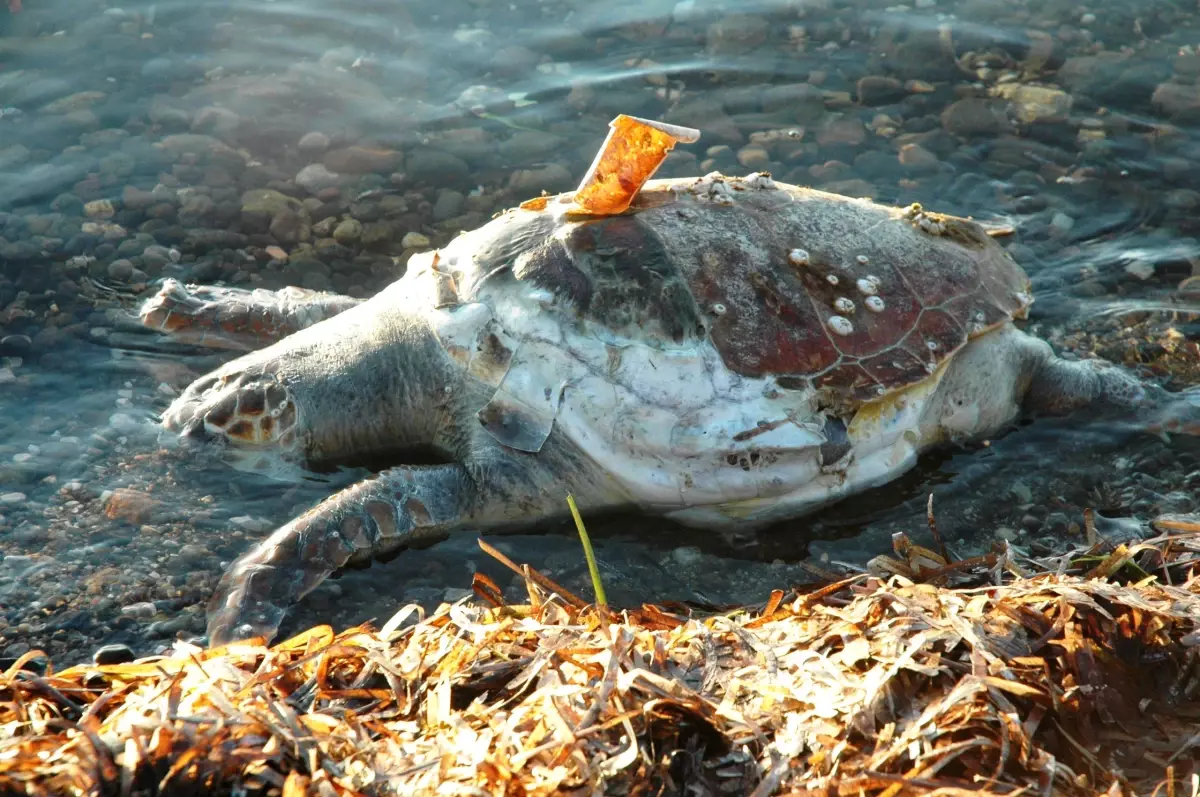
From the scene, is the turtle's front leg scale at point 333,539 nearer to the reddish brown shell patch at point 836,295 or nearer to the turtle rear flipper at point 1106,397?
the reddish brown shell patch at point 836,295

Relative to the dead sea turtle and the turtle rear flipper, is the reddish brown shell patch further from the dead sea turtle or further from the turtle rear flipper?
the turtle rear flipper

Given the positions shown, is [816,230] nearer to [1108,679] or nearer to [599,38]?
[1108,679]

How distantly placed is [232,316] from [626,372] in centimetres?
202

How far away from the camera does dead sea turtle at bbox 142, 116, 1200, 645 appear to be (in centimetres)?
378

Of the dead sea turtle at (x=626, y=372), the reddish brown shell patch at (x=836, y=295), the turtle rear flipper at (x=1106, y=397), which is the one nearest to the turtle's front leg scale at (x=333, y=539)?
the dead sea turtle at (x=626, y=372)

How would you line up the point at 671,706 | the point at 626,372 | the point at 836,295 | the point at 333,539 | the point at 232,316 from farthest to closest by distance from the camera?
the point at 232,316 < the point at 836,295 < the point at 626,372 < the point at 333,539 < the point at 671,706

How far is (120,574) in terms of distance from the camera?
145 inches

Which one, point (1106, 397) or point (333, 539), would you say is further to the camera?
point (1106, 397)

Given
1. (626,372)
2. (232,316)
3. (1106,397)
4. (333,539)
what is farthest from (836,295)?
(232,316)

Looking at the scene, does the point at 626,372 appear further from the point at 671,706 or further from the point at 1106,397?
the point at 1106,397

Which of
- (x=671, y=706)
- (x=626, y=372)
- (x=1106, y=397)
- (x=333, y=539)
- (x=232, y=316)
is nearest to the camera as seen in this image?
(x=671, y=706)

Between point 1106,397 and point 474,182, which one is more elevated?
point 474,182

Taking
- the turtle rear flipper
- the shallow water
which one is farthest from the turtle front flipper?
the turtle rear flipper

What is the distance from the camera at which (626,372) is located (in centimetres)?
378
